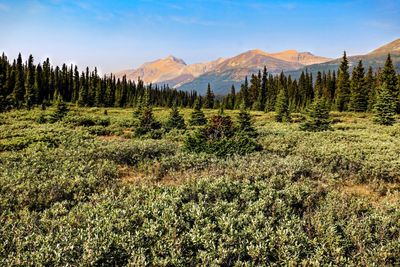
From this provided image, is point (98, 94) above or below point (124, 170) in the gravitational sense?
above

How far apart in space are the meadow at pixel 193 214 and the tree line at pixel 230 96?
66068mm

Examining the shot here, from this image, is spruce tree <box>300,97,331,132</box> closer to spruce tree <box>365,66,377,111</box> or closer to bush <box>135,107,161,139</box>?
bush <box>135,107,161,139</box>

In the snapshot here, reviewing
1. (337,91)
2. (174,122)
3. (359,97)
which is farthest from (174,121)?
(337,91)

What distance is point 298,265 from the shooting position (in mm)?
6465

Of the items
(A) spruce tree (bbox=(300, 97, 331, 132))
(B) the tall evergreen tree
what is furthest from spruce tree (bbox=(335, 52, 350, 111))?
(A) spruce tree (bbox=(300, 97, 331, 132))

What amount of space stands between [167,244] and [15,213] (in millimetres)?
5309

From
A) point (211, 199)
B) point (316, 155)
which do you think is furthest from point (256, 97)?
point (211, 199)

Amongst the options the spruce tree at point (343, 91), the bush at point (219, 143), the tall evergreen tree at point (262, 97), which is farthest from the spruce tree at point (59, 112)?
the spruce tree at point (343, 91)

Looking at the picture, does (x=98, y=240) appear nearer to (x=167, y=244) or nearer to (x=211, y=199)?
(x=167, y=244)

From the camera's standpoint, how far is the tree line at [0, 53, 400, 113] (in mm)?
82375

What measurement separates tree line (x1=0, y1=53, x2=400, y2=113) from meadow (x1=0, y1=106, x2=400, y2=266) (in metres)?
66.1

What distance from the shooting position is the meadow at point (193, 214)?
655 centimetres

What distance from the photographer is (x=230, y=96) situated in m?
139

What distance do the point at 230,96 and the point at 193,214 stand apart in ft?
434
